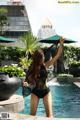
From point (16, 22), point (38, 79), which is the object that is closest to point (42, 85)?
point (38, 79)

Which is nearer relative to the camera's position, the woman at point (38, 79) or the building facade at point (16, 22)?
the woman at point (38, 79)

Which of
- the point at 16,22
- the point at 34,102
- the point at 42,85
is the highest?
the point at 42,85

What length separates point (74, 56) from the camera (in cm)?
4247

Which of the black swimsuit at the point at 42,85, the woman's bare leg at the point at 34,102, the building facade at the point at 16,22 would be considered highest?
the black swimsuit at the point at 42,85

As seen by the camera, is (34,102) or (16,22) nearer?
(34,102)

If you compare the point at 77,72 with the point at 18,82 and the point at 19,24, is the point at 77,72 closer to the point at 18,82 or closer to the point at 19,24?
the point at 18,82

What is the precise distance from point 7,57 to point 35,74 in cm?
3748

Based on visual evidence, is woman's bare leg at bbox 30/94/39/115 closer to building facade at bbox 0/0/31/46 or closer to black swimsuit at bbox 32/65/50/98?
black swimsuit at bbox 32/65/50/98

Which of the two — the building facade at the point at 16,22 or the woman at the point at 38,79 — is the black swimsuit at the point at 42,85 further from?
the building facade at the point at 16,22

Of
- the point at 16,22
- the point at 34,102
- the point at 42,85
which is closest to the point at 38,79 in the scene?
the point at 42,85

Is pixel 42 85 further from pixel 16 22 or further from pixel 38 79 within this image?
pixel 16 22

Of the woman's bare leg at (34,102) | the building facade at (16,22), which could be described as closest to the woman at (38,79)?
the woman's bare leg at (34,102)

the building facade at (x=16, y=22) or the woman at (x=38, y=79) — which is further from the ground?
the woman at (x=38, y=79)

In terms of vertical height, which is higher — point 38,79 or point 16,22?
point 38,79
